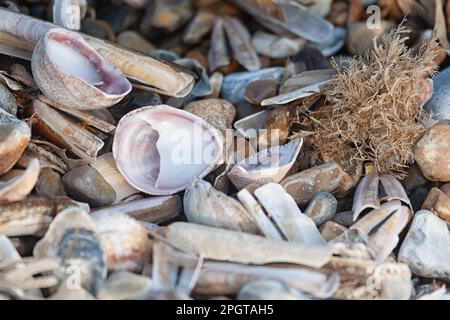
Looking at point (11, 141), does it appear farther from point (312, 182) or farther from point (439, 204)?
point (439, 204)

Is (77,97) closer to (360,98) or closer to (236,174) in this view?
(236,174)

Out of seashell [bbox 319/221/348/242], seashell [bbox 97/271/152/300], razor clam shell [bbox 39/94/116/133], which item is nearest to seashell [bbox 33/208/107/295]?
seashell [bbox 97/271/152/300]

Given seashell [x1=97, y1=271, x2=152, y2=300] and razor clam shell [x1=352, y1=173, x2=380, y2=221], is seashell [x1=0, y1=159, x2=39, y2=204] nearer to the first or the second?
seashell [x1=97, y1=271, x2=152, y2=300]

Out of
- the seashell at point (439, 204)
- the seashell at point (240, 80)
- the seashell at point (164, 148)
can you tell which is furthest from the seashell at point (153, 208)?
the seashell at point (439, 204)

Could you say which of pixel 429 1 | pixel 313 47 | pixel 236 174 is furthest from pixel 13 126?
pixel 429 1

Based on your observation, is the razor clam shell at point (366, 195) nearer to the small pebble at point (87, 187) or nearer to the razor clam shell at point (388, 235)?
the razor clam shell at point (388, 235)

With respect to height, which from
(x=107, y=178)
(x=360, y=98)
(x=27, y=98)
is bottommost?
(x=107, y=178)
